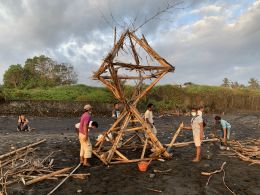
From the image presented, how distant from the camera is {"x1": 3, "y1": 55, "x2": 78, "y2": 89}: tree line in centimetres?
3897

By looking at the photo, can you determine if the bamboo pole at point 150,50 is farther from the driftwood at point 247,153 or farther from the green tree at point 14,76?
the green tree at point 14,76

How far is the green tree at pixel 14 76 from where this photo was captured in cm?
3903

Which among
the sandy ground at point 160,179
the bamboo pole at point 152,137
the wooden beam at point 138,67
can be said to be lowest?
the sandy ground at point 160,179

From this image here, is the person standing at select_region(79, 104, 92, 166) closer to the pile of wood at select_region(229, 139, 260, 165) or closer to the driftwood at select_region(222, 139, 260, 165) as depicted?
the driftwood at select_region(222, 139, 260, 165)

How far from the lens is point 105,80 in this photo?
10.2 metres

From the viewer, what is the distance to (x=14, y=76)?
3919 centimetres

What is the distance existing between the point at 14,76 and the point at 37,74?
3.15m

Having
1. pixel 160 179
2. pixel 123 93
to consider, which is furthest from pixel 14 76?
pixel 160 179

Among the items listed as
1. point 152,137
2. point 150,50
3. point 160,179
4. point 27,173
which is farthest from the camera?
point 150,50

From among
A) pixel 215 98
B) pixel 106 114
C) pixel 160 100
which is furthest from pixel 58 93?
pixel 215 98

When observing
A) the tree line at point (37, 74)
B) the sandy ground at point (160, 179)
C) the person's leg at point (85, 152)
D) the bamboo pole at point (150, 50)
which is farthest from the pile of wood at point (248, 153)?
the tree line at point (37, 74)

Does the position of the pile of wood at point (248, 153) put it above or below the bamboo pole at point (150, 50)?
below

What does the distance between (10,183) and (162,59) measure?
19.8ft

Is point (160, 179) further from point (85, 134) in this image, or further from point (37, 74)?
point (37, 74)
